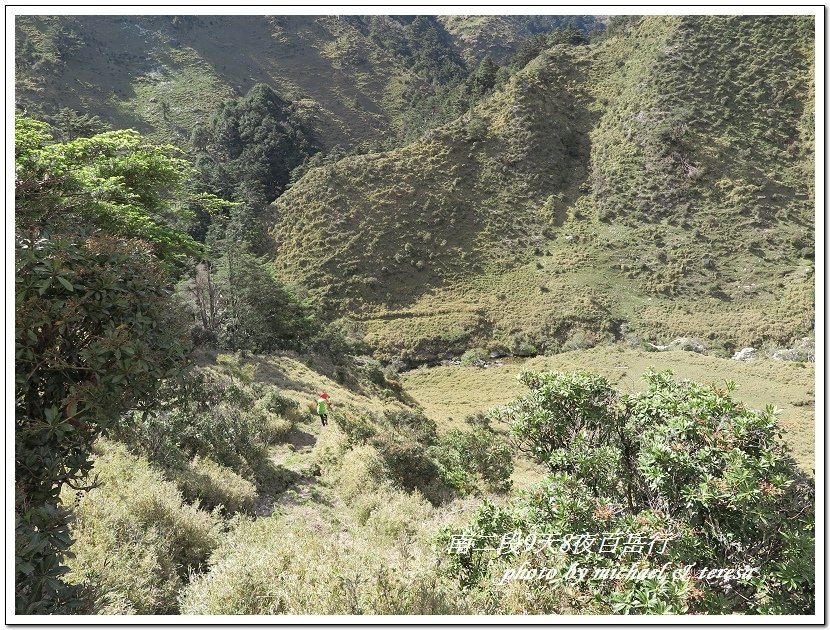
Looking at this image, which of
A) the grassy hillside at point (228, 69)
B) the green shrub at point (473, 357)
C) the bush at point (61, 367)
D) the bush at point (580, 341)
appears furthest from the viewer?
the grassy hillside at point (228, 69)

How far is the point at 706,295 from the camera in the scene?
113 ft

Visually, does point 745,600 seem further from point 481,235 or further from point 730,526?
point 481,235

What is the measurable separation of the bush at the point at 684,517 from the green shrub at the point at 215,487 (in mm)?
4344

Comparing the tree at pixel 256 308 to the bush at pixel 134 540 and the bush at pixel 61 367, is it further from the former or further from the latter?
the bush at pixel 61 367

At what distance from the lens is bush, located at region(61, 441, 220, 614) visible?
152 inches

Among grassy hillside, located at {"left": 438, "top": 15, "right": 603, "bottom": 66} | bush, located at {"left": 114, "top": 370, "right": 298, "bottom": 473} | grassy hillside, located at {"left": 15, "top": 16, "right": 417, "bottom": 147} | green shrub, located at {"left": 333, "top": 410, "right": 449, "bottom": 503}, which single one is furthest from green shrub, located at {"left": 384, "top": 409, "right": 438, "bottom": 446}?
grassy hillside, located at {"left": 438, "top": 15, "right": 603, "bottom": 66}

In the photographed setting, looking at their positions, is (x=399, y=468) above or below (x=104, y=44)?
below

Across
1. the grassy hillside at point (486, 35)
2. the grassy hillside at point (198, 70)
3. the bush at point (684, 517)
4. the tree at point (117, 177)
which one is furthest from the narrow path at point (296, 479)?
the grassy hillside at point (486, 35)

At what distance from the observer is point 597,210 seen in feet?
139

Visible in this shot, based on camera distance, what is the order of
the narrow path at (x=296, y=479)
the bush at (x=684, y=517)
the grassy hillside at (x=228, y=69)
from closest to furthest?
the bush at (x=684, y=517) < the narrow path at (x=296, y=479) < the grassy hillside at (x=228, y=69)

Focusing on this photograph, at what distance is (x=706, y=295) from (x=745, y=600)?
1444 inches

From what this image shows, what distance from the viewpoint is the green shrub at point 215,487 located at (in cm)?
672

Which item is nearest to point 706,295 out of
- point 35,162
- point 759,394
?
point 759,394
